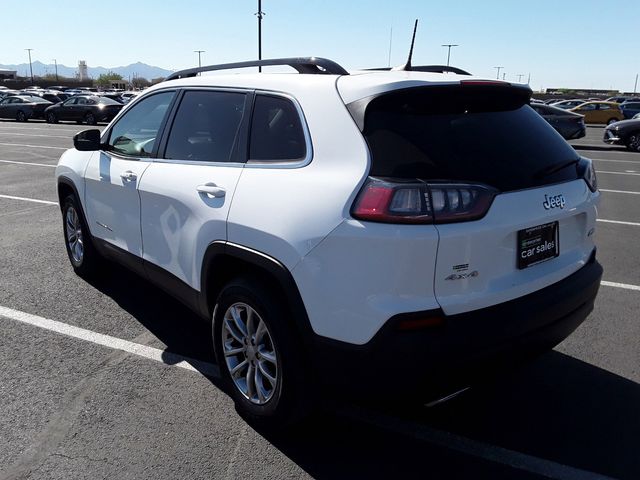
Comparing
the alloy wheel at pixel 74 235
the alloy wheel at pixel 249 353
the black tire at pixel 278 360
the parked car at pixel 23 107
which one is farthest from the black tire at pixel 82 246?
the parked car at pixel 23 107

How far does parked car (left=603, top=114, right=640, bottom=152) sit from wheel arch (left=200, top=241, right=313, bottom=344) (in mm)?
19359

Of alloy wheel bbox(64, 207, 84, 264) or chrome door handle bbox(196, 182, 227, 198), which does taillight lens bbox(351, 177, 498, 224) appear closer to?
chrome door handle bbox(196, 182, 227, 198)

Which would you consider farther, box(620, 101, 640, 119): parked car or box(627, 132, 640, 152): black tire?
box(620, 101, 640, 119): parked car

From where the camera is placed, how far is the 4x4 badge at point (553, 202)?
2766 mm

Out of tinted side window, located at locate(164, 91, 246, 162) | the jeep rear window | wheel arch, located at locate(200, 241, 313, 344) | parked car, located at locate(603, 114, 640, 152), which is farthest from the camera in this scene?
parked car, located at locate(603, 114, 640, 152)

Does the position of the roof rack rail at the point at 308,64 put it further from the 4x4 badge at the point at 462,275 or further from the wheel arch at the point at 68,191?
the wheel arch at the point at 68,191

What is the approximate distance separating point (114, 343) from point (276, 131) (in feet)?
6.92

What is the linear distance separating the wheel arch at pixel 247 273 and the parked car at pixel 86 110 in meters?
26.4

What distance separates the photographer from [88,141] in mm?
4664

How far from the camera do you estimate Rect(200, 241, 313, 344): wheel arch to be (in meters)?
2.66

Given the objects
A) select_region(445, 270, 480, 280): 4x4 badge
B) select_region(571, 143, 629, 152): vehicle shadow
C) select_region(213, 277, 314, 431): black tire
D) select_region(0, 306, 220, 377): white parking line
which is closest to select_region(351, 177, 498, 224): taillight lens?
select_region(445, 270, 480, 280): 4x4 badge

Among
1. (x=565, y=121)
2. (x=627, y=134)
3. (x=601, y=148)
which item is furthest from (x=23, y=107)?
(x=627, y=134)

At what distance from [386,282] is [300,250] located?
0.43 meters

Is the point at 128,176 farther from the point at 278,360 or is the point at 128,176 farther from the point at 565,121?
the point at 565,121
